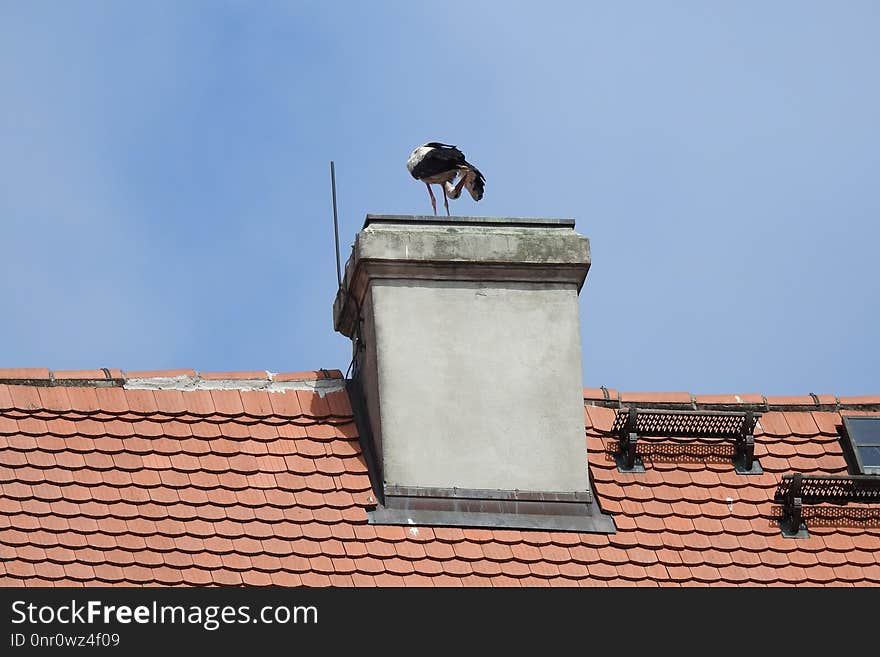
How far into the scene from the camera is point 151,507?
15.5 m

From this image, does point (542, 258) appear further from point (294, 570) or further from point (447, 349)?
point (294, 570)

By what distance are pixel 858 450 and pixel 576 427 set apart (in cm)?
203

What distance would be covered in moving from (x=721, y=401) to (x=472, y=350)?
2063 millimetres

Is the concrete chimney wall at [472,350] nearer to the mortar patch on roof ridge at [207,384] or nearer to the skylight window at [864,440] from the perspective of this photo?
the mortar patch on roof ridge at [207,384]

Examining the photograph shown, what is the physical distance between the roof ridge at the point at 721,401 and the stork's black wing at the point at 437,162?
186 centimetres

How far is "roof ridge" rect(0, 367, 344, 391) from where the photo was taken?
646 inches

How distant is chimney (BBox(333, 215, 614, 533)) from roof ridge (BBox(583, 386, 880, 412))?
78 cm

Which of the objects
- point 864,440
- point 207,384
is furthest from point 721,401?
point 207,384

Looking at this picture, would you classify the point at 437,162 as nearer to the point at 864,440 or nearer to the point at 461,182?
the point at 461,182

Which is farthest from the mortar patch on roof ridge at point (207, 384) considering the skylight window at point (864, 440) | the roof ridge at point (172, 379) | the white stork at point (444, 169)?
the skylight window at point (864, 440)

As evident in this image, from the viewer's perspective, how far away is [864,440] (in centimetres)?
1692

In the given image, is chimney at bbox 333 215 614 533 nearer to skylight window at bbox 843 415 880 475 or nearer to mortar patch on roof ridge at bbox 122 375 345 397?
mortar patch on roof ridge at bbox 122 375 345 397

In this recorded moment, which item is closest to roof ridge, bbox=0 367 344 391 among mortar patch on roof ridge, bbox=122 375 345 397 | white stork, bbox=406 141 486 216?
mortar patch on roof ridge, bbox=122 375 345 397

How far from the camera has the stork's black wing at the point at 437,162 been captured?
1736cm
